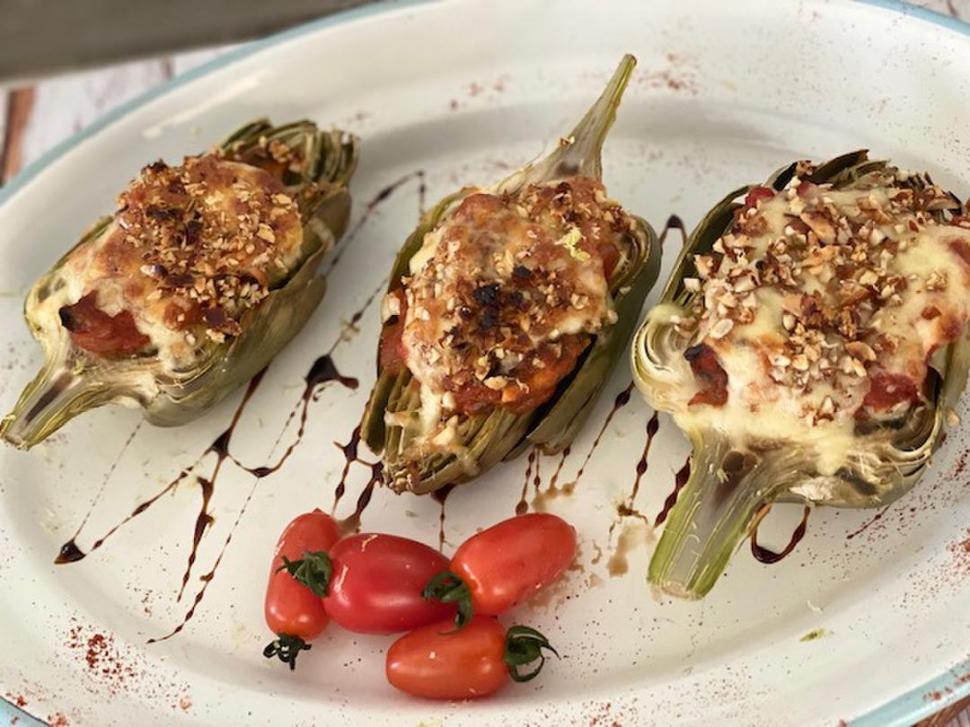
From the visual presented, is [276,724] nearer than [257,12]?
Yes

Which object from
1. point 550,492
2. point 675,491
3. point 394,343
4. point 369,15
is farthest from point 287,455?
point 369,15

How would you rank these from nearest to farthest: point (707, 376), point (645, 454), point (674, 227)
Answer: point (707, 376), point (645, 454), point (674, 227)

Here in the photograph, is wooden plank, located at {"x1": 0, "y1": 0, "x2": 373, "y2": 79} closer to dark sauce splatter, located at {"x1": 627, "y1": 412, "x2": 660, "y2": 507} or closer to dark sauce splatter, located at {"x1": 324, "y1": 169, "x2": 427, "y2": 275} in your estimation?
dark sauce splatter, located at {"x1": 324, "y1": 169, "x2": 427, "y2": 275}

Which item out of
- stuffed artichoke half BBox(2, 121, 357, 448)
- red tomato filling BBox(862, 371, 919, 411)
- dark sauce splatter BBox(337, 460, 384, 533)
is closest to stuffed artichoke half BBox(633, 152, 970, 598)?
red tomato filling BBox(862, 371, 919, 411)

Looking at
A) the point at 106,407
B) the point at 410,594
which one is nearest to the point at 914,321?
the point at 410,594

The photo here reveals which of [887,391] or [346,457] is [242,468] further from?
[887,391]

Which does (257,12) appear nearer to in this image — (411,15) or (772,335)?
(411,15)
